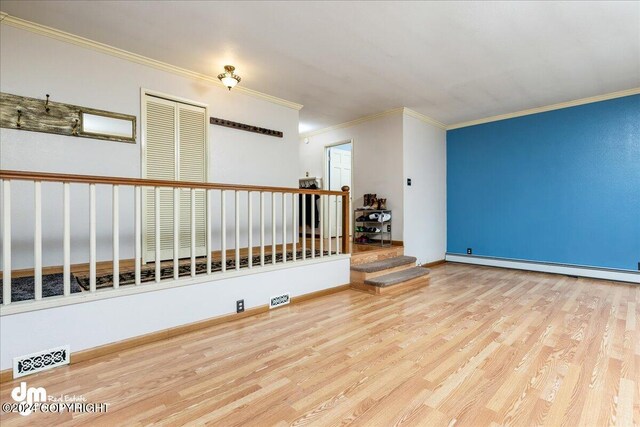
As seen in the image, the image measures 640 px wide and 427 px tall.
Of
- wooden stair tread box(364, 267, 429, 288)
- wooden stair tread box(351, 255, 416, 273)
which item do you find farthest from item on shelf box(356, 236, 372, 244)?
wooden stair tread box(364, 267, 429, 288)

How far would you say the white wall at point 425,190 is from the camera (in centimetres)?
562

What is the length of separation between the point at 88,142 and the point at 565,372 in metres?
4.89

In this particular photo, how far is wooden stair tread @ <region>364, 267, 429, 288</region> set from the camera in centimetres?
411

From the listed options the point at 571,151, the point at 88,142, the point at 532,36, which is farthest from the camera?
the point at 571,151

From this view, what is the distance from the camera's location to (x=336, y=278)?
166 inches

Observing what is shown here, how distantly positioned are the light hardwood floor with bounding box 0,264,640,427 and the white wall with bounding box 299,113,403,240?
262 centimetres

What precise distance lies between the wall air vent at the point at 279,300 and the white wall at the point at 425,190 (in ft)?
9.18

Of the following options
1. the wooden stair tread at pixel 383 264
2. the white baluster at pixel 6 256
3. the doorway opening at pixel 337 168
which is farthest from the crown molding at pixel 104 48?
the wooden stair tread at pixel 383 264

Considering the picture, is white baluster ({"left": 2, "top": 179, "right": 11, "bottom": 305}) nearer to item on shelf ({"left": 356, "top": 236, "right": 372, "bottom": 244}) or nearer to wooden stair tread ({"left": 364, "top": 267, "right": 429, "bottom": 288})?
wooden stair tread ({"left": 364, "top": 267, "right": 429, "bottom": 288})

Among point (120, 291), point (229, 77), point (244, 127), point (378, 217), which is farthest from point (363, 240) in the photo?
point (120, 291)

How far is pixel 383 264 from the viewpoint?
15.3 feet

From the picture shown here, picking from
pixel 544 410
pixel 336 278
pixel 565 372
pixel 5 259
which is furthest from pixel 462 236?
pixel 5 259

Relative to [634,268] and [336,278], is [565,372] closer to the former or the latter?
[336,278]

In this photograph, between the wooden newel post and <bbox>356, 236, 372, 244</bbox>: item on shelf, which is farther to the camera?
<bbox>356, 236, 372, 244</bbox>: item on shelf
